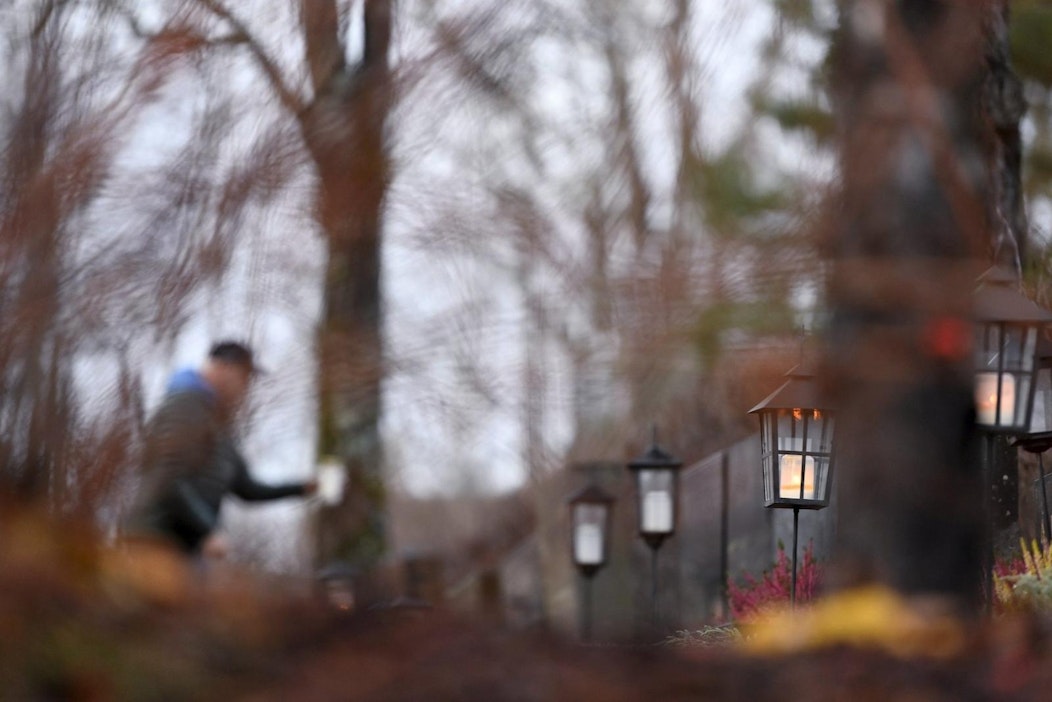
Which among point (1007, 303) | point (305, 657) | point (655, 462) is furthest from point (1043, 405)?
point (305, 657)

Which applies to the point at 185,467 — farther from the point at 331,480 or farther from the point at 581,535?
the point at 581,535

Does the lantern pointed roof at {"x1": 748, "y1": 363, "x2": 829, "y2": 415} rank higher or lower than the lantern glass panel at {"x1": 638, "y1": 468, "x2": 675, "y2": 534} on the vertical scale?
higher

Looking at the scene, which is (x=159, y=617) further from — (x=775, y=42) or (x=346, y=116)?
(x=775, y=42)

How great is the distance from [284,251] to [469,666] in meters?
0.95

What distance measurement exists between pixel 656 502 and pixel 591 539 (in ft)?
3.73

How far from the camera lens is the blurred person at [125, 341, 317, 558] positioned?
102 inches

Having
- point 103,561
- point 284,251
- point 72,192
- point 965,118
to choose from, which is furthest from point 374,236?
point 965,118

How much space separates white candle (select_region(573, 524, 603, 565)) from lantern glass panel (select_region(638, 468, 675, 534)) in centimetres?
73

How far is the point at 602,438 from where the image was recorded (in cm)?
269

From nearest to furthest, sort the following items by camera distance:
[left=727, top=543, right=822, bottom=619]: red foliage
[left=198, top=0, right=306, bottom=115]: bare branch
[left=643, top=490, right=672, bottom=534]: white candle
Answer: [left=198, top=0, right=306, bottom=115]: bare branch < [left=727, top=543, right=822, bottom=619]: red foliage < [left=643, top=490, right=672, bottom=534]: white candle

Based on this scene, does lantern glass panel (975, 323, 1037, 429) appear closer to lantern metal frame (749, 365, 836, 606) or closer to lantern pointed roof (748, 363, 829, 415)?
lantern metal frame (749, 365, 836, 606)

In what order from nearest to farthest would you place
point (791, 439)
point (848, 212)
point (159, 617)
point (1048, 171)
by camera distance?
point (159, 617), point (848, 212), point (791, 439), point (1048, 171)

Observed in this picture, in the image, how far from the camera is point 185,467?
263 centimetres

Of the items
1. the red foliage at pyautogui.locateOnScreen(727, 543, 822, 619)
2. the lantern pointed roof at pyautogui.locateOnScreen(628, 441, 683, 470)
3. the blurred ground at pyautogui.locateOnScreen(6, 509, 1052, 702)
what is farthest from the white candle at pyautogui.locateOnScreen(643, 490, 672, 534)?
the blurred ground at pyautogui.locateOnScreen(6, 509, 1052, 702)
